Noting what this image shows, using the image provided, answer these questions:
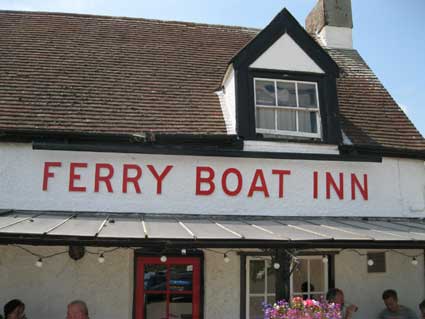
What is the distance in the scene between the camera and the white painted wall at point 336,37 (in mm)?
12633

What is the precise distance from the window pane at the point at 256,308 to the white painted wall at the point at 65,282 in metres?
2.07

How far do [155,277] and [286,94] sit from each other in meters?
4.32

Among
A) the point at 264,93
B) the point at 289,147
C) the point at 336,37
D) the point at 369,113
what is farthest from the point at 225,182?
the point at 336,37

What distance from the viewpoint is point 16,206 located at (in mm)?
7625

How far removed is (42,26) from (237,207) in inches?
266

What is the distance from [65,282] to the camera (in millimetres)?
7332

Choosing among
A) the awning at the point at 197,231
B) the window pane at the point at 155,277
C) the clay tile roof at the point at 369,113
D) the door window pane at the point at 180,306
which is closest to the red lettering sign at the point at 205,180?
the awning at the point at 197,231

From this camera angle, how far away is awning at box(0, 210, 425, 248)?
5.70m

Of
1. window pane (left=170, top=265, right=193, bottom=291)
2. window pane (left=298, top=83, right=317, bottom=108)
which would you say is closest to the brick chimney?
window pane (left=298, top=83, right=317, bottom=108)

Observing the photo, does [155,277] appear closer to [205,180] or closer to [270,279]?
[205,180]

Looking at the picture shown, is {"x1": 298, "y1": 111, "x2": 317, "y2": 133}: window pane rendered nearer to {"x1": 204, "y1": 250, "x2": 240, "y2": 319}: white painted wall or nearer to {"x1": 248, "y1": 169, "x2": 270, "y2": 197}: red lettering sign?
{"x1": 248, "y1": 169, "x2": 270, "y2": 197}: red lettering sign

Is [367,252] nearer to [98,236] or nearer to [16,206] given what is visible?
[98,236]

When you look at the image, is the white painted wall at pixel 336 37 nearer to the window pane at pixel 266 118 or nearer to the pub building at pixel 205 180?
the pub building at pixel 205 180

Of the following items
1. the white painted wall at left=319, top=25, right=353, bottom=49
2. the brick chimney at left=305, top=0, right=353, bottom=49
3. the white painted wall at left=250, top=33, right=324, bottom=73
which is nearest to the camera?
the white painted wall at left=250, top=33, right=324, bottom=73
